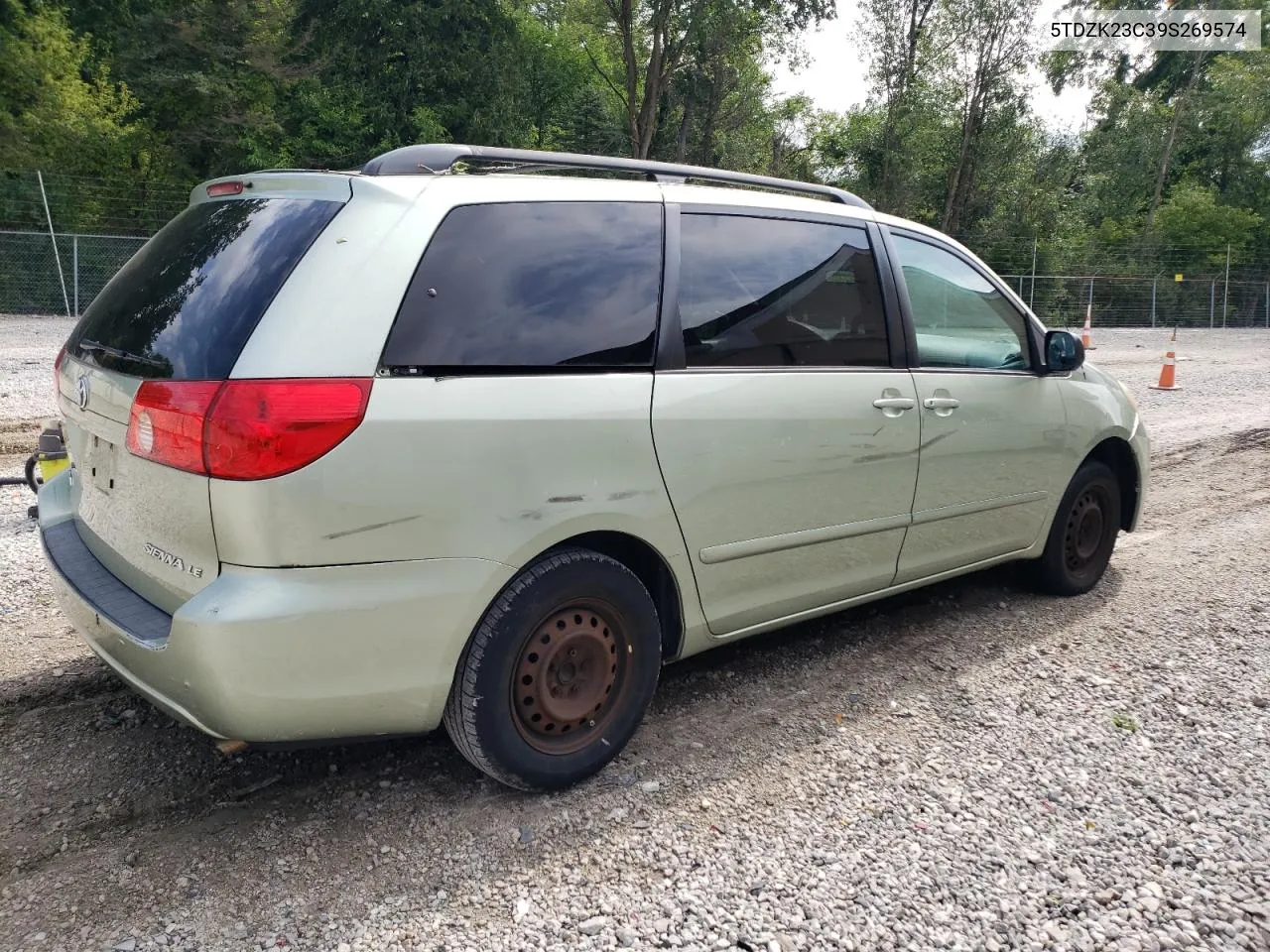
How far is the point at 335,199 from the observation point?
2.57 m

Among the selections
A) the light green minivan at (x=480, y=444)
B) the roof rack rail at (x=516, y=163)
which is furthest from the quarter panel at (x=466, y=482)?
the roof rack rail at (x=516, y=163)

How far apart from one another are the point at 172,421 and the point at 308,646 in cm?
68

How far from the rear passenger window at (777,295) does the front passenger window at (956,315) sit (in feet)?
0.83

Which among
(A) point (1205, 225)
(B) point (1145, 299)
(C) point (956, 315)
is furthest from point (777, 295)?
(A) point (1205, 225)

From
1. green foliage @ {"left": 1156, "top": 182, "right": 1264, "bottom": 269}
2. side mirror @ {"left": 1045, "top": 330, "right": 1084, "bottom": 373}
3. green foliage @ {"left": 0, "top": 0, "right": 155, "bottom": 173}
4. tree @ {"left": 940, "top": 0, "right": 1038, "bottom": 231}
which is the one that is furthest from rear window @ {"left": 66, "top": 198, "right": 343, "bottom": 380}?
green foliage @ {"left": 1156, "top": 182, "right": 1264, "bottom": 269}

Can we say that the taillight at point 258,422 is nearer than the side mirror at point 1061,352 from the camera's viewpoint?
Yes

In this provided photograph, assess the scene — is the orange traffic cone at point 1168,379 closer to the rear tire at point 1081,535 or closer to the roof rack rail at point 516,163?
the rear tire at point 1081,535

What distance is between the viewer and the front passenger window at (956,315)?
389 centimetres

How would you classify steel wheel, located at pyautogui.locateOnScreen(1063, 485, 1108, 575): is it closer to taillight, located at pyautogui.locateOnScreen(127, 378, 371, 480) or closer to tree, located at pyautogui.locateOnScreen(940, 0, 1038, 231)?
taillight, located at pyautogui.locateOnScreen(127, 378, 371, 480)

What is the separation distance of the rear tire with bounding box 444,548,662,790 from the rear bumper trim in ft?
2.66

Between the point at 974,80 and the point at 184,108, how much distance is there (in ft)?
90.7

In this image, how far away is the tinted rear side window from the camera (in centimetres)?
253

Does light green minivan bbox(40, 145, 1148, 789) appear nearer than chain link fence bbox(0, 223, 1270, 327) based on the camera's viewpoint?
Yes

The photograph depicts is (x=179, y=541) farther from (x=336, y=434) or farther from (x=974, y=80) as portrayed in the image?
(x=974, y=80)
